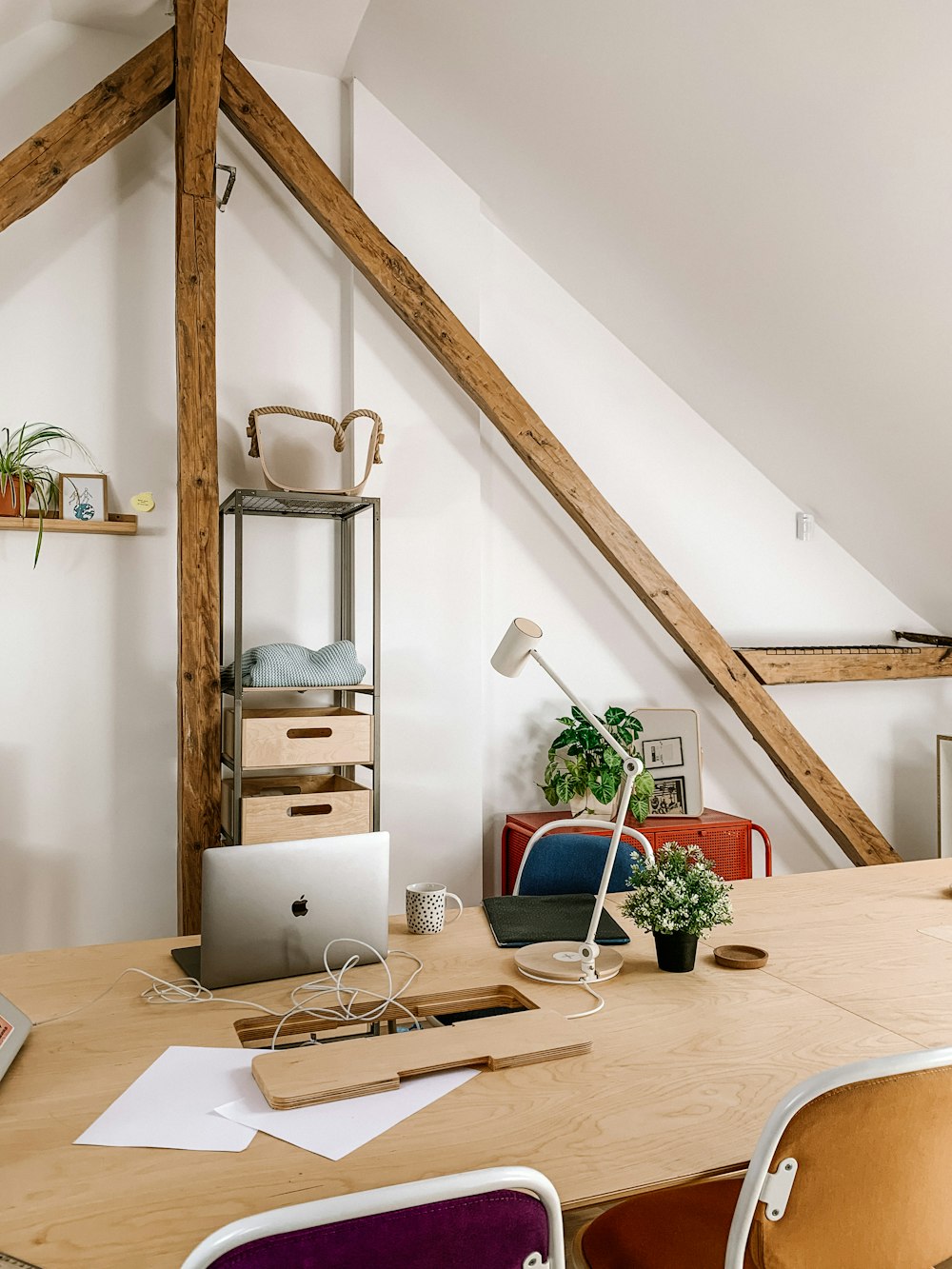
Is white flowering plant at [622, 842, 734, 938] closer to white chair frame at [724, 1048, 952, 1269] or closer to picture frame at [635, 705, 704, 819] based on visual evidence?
white chair frame at [724, 1048, 952, 1269]

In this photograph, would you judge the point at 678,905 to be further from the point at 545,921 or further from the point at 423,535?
the point at 423,535

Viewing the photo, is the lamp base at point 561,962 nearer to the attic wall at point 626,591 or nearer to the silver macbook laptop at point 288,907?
the silver macbook laptop at point 288,907

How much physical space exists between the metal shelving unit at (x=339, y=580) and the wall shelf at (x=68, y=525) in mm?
296

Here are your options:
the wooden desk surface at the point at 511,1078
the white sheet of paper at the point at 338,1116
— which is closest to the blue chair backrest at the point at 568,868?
→ the wooden desk surface at the point at 511,1078

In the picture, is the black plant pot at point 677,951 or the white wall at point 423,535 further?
the white wall at point 423,535

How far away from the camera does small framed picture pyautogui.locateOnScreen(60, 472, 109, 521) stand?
10.3 ft

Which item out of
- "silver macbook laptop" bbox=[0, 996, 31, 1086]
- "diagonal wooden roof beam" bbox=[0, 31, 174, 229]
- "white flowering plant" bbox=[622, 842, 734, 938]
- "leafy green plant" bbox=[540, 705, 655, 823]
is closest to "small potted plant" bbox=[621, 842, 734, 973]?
"white flowering plant" bbox=[622, 842, 734, 938]

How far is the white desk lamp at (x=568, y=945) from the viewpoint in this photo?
69.9 inches

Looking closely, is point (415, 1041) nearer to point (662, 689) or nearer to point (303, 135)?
point (662, 689)

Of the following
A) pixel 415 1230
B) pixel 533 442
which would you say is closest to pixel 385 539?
pixel 533 442

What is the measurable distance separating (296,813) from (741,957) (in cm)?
161

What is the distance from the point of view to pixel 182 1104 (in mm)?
1307

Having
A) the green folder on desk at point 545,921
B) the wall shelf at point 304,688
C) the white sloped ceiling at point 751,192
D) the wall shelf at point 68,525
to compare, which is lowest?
the green folder on desk at point 545,921

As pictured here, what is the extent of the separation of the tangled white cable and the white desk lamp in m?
0.22
